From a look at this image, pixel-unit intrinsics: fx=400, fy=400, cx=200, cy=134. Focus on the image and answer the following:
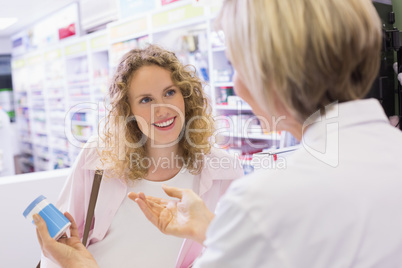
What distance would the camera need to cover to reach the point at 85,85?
25.4 ft

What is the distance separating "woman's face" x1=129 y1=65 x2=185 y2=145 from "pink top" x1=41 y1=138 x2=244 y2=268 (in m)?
0.25

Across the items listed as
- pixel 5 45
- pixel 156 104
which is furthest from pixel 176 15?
pixel 5 45

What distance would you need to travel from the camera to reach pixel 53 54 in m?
8.66

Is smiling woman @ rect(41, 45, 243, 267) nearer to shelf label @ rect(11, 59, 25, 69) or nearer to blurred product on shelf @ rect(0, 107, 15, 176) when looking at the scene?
blurred product on shelf @ rect(0, 107, 15, 176)

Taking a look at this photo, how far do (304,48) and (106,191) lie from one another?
52.7 inches

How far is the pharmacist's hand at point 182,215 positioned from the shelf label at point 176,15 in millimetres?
3528

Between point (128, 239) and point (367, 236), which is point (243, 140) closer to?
point (128, 239)

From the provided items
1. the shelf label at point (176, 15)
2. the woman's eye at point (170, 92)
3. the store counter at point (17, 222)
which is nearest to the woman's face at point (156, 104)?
the woman's eye at point (170, 92)

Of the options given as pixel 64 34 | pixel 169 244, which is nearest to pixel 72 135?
pixel 64 34

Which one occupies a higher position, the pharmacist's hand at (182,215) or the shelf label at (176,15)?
the shelf label at (176,15)

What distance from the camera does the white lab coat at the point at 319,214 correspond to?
69 cm

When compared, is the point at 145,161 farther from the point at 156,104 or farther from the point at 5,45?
the point at 5,45

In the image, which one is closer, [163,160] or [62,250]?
[62,250]

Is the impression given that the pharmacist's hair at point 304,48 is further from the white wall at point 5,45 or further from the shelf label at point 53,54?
the white wall at point 5,45
